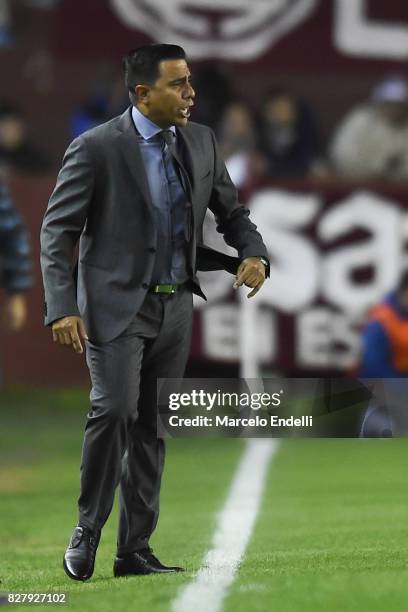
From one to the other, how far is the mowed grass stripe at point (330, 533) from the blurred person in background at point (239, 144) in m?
2.93

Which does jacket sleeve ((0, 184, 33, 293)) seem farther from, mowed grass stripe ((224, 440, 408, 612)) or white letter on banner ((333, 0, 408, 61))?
white letter on banner ((333, 0, 408, 61))

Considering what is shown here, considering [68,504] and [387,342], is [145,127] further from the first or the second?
[387,342]

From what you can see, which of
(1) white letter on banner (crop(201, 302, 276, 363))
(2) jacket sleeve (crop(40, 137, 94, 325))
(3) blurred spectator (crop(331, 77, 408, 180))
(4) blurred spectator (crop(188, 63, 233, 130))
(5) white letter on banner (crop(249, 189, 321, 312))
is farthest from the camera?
(4) blurred spectator (crop(188, 63, 233, 130))

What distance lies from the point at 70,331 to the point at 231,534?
2460 millimetres

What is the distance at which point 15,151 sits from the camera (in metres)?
15.4

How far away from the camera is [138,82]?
5957 mm

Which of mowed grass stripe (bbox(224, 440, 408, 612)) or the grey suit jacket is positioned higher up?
the grey suit jacket

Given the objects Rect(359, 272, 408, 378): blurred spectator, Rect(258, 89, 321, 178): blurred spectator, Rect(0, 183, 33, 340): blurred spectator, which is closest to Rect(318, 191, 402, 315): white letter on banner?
Rect(258, 89, 321, 178): blurred spectator

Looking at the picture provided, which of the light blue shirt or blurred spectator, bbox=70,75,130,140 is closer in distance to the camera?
the light blue shirt

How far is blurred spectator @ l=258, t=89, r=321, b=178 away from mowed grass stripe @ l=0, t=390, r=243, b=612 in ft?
8.47

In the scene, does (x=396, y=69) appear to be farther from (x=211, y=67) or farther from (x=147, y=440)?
(x=147, y=440)

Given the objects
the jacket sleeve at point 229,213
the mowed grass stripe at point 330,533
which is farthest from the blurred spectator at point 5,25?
the jacket sleeve at point 229,213

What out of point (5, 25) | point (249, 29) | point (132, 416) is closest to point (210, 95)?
point (249, 29)

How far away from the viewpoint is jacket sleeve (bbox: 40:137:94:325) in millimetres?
5863
